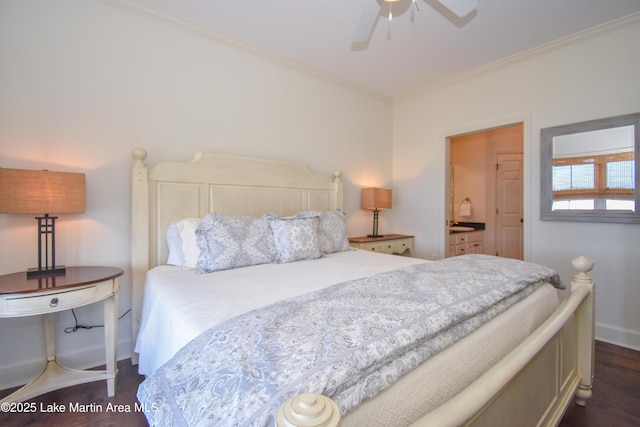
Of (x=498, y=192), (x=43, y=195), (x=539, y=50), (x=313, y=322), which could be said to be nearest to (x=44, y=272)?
(x=43, y=195)

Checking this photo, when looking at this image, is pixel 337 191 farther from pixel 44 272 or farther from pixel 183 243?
pixel 44 272

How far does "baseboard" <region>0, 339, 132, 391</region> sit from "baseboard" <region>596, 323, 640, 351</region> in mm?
3896

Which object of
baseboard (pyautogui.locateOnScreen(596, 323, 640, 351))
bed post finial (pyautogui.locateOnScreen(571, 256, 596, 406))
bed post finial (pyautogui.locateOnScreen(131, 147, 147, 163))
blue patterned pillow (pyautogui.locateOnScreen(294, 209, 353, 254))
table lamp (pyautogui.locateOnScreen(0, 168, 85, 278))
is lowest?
baseboard (pyautogui.locateOnScreen(596, 323, 640, 351))

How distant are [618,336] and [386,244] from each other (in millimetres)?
2124

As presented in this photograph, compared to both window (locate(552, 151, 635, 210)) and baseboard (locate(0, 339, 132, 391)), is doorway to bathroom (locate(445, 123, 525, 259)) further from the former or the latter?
baseboard (locate(0, 339, 132, 391))

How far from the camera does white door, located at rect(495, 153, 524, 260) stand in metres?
4.57

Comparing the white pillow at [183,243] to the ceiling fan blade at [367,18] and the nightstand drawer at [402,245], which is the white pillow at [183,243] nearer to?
the ceiling fan blade at [367,18]

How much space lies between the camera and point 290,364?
69cm

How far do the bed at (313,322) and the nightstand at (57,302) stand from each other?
0.68ft

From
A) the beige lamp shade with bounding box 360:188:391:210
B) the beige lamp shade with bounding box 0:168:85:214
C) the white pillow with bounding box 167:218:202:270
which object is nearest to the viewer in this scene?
the beige lamp shade with bounding box 0:168:85:214

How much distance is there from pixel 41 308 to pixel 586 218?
13.0ft

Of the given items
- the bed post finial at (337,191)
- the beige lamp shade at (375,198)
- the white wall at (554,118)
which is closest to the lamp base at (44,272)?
the bed post finial at (337,191)

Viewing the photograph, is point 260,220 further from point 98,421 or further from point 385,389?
point 385,389

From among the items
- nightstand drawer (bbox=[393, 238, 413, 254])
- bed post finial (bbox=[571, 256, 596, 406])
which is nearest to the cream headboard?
nightstand drawer (bbox=[393, 238, 413, 254])
